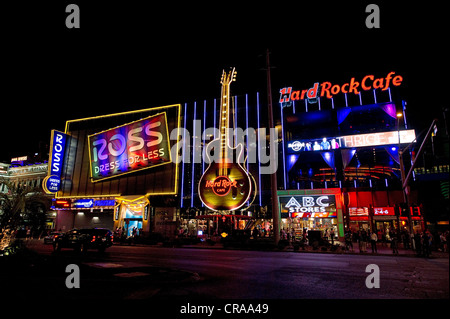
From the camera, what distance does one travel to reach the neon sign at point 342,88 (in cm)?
3234

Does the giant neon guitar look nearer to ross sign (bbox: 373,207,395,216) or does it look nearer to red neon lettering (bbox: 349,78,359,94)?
ross sign (bbox: 373,207,395,216)

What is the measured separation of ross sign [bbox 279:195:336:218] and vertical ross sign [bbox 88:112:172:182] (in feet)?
54.8

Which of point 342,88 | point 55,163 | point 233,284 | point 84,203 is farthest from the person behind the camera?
point 55,163

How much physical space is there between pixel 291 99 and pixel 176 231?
2242 centimetres

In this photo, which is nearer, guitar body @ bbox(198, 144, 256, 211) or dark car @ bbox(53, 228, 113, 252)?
dark car @ bbox(53, 228, 113, 252)

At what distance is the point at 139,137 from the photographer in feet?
131

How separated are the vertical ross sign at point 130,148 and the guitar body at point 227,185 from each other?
392 inches

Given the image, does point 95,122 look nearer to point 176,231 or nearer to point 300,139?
point 176,231

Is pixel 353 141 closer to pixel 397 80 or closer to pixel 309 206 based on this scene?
pixel 397 80

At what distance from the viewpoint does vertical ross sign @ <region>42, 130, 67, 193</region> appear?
43734 millimetres

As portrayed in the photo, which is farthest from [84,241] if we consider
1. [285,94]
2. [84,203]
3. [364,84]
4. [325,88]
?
[364,84]

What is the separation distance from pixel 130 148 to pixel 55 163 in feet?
47.7

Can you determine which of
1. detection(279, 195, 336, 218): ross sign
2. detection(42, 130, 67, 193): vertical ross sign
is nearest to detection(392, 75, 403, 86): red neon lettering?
detection(279, 195, 336, 218): ross sign

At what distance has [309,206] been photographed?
33312mm
